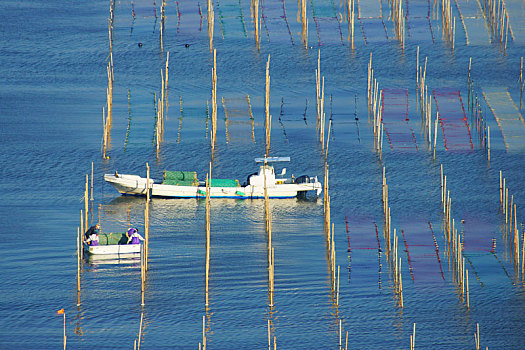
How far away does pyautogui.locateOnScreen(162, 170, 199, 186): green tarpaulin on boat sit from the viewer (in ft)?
240

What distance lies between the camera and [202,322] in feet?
177

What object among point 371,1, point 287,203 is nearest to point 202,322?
point 287,203

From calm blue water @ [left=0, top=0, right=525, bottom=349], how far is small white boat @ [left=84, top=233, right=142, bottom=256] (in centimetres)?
84

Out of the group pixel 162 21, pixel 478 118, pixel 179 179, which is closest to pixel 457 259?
pixel 179 179

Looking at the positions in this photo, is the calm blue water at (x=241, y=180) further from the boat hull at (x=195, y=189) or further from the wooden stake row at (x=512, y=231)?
the boat hull at (x=195, y=189)

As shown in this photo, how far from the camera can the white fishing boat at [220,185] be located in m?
72.4

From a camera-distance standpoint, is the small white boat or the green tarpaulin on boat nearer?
the small white boat

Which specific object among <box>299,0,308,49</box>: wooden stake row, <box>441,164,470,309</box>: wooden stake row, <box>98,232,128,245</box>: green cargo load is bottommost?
<box>441,164,470,309</box>: wooden stake row

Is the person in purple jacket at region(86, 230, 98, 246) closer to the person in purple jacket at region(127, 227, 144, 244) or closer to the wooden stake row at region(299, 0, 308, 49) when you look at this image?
the person in purple jacket at region(127, 227, 144, 244)

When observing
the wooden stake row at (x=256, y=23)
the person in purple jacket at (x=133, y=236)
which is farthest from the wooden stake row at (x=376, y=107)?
the person in purple jacket at (x=133, y=236)

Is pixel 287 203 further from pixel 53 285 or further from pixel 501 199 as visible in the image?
pixel 53 285

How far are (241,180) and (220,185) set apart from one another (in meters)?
3.00

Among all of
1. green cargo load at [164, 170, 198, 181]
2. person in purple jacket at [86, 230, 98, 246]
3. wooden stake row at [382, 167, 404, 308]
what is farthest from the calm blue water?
green cargo load at [164, 170, 198, 181]

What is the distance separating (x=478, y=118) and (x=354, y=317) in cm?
3455
